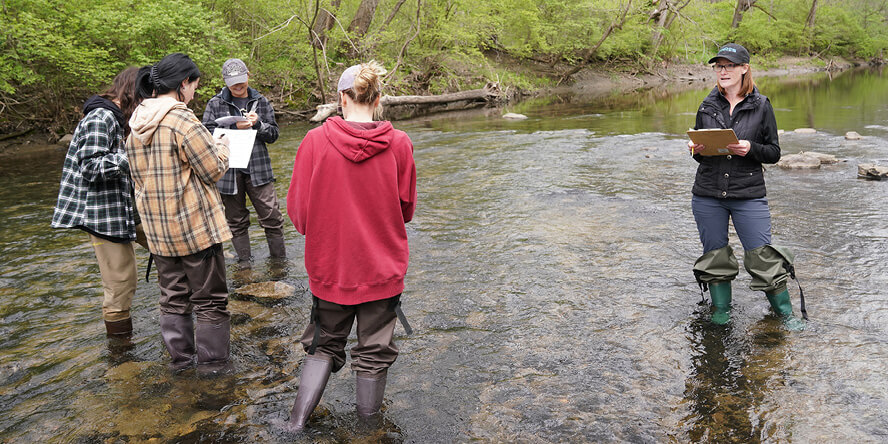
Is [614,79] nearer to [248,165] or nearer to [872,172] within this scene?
[872,172]

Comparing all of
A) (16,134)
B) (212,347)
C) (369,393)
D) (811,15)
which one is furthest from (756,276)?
(811,15)

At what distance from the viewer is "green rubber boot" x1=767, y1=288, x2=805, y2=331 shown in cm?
472

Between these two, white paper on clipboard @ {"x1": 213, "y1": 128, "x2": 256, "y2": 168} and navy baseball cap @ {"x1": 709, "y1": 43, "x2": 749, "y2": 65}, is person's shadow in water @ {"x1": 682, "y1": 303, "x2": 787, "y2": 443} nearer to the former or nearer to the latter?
navy baseball cap @ {"x1": 709, "y1": 43, "x2": 749, "y2": 65}

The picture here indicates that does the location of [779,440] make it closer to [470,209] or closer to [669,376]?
[669,376]

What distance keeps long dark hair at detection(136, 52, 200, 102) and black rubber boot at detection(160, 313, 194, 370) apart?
1489mm

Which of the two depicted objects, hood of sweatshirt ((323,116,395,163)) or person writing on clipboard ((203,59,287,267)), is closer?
hood of sweatshirt ((323,116,395,163))

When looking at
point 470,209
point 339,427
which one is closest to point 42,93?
point 470,209

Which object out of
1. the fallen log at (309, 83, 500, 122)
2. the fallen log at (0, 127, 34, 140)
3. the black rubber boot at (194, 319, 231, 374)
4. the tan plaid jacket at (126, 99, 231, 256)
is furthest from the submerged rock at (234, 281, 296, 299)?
the fallen log at (0, 127, 34, 140)

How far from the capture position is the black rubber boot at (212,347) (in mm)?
4188

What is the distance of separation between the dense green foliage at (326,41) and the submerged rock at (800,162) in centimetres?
924

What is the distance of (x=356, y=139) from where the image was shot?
3109mm

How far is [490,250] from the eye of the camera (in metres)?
6.99

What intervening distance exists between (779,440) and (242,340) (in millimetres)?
3729

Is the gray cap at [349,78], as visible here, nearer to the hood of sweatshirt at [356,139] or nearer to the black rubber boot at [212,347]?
the hood of sweatshirt at [356,139]
